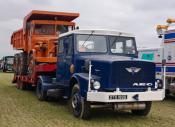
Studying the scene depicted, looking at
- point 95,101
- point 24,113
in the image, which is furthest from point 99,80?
point 24,113

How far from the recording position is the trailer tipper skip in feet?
31.4

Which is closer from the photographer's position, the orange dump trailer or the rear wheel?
the orange dump trailer

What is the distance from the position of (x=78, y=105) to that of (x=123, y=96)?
1294 millimetres

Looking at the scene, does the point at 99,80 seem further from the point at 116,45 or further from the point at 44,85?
the point at 44,85

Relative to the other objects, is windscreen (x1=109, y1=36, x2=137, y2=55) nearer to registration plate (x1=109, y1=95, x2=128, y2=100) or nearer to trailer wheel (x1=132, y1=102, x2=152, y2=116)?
trailer wheel (x1=132, y1=102, x2=152, y2=116)

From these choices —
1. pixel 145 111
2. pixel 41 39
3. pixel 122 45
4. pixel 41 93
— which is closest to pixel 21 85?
pixel 41 39

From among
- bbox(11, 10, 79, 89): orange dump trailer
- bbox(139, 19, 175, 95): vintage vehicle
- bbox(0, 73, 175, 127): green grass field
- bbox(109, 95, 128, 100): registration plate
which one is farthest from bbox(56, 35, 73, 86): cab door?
bbox(139, 19, 175, 95): vintage vehicle

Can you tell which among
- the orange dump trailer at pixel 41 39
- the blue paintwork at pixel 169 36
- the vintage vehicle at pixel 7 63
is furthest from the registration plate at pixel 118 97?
the vintage vehicle at pixel 7 63

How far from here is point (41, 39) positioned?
15375 millimetres

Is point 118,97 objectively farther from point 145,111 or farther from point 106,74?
point 145,111

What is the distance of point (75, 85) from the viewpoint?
1041cm

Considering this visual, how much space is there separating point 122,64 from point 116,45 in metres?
1.68

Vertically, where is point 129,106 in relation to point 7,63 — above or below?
below

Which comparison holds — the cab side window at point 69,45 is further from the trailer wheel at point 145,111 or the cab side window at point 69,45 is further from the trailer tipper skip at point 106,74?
the trailer wheel at point 145,111
